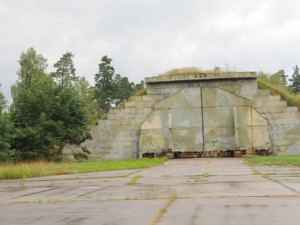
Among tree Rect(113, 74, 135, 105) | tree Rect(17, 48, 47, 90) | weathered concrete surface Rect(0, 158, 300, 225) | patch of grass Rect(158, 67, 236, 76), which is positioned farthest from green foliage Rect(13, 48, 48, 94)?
weathered concrete surface Rect(0, 158, 300, 225)

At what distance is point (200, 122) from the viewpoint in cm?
2175

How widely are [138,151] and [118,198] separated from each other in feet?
53.6

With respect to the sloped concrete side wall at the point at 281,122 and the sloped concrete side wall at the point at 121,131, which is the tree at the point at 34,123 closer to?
the sloped concrete side wall at the point at 121,131

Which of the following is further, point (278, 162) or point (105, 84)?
point (105, 84)

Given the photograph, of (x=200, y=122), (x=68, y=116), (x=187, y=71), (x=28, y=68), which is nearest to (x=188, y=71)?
(x=187, y=71)

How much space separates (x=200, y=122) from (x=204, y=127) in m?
0.40

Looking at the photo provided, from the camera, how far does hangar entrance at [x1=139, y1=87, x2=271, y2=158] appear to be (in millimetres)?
21062

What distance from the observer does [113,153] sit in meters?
22.7

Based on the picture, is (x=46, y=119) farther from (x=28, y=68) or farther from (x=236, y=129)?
(x=28, y=68)

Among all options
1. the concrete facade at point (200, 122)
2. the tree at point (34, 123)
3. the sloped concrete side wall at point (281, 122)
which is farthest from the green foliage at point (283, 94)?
the tree at point (34, 123)

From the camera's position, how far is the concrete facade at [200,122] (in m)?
21.3

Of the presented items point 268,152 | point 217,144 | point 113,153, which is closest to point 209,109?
point 217,144

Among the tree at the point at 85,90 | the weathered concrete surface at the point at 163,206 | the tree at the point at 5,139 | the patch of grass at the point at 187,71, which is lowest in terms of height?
the weathered concrete surface at the point at 163,206

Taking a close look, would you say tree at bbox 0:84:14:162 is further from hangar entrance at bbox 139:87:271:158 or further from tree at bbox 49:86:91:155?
hangar entrance at bbox 139:87:271:158
